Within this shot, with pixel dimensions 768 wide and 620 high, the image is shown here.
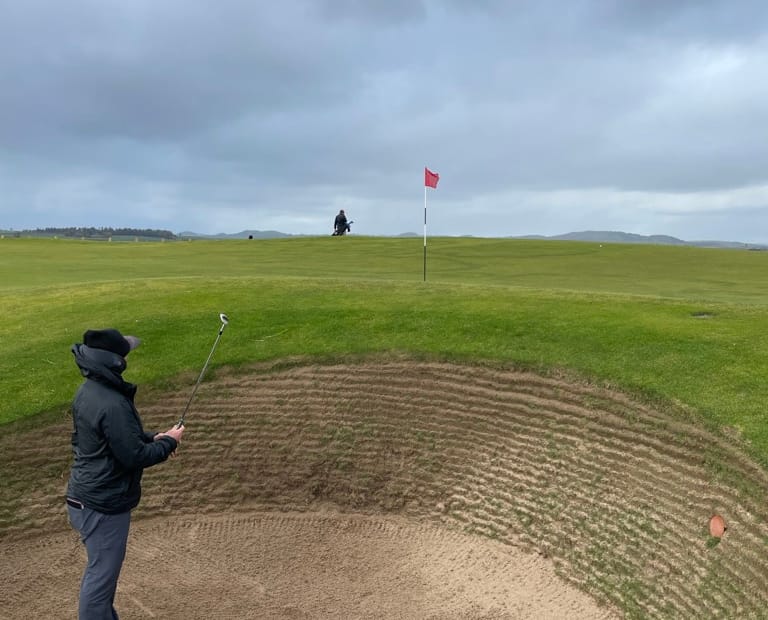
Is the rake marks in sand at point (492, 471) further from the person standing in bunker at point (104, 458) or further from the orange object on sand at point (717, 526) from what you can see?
→ the person standing in bunker at point (104, 458)

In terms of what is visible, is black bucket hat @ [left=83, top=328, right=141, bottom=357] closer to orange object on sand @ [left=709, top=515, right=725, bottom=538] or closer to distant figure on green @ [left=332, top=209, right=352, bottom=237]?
orange object on sand @ [left=709, top=515, right=725, bottom=538]

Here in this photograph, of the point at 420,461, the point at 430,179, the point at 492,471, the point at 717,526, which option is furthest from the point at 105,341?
the point at 430,179

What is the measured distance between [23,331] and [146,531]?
25.4 ft

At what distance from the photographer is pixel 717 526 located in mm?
8820

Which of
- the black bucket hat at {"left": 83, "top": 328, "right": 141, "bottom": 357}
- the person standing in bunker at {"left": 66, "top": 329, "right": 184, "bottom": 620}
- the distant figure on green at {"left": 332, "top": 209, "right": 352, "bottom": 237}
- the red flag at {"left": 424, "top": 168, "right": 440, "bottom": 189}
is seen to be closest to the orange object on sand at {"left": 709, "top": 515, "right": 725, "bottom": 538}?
the person standing in bunker at {"left": 66, "top": 329, "right": 184, "bottom": 620}

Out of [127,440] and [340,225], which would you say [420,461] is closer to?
[127,440]

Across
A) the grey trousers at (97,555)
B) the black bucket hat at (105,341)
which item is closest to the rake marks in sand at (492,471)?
the grey trousers at (97,555)

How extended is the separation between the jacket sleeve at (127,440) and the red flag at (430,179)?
18.6 metres

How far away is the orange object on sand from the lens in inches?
344

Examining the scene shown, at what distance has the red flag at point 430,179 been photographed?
23656mm

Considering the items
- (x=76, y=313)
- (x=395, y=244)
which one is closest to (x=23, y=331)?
(x=76, y=313)

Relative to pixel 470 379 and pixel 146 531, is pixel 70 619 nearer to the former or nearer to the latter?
pixel 146 531

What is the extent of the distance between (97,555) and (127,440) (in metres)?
1.39

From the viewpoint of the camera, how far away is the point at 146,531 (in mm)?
11047
